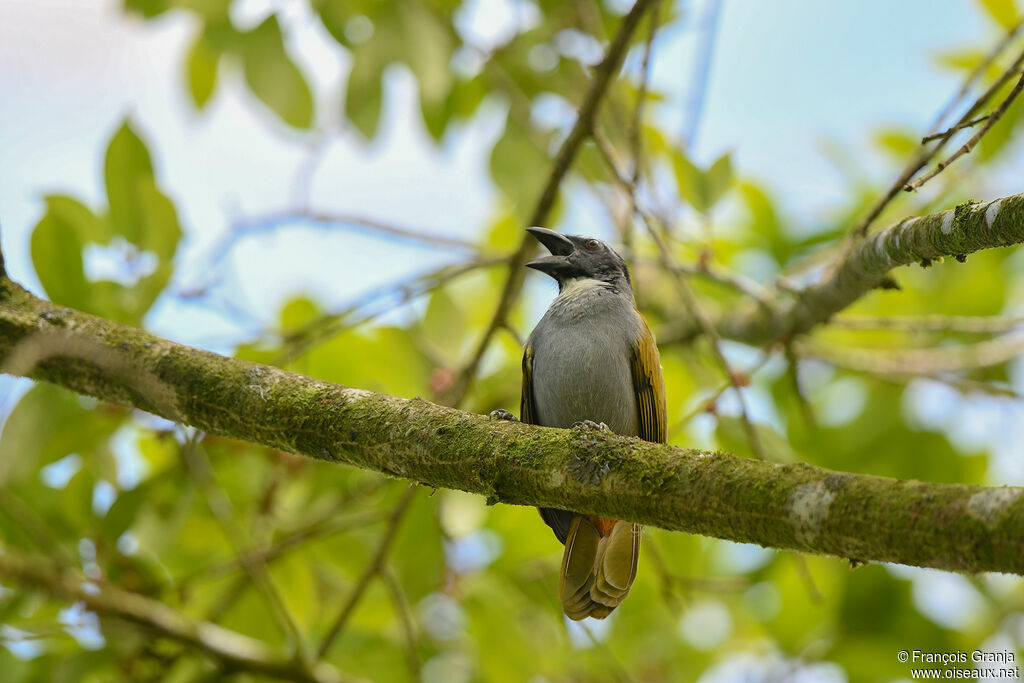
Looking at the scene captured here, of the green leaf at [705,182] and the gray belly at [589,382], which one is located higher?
the green leaf at [705,182]

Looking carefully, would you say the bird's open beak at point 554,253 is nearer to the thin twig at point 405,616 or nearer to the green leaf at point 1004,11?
the thin twig at point 405,616

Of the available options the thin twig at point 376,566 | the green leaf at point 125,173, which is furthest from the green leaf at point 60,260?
the thin twig at point 376,566

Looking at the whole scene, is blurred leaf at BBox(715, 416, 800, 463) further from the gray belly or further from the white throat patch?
the white throat patch

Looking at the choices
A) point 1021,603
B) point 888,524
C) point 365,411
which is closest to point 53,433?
point 365,411

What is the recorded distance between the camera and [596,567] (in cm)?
354

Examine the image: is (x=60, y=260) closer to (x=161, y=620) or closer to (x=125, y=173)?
(x=125, y=173)

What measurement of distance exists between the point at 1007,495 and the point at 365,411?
172cm

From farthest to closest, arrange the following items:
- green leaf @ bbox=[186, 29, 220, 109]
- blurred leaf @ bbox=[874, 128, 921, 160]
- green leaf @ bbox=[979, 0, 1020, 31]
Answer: blurred leaf @ bbox=[874, 128, 921, 160] < green leaf @ bbox=[186, 29, 220, 109] < green leaf @ bbox=[979, 0, 1020, 31]

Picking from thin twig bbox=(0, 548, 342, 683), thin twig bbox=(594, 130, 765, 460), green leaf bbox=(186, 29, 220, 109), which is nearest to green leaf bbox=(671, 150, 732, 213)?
thin twig bbox=(594, 130, 765, 460)

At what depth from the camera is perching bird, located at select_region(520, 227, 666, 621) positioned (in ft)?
11.5

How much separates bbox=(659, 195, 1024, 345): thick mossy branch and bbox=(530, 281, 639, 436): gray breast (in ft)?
2.82

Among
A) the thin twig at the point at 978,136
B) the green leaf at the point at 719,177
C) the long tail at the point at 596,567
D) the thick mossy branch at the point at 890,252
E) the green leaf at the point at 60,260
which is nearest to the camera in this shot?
the thick mossy branch at the point at 890,252

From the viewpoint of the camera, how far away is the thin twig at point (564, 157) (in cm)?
372

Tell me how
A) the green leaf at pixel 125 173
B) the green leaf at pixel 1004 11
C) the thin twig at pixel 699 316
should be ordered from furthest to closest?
the green leaf at pixel 1004 11
the green leaf at pixel 125 173
the thin twig at pixel 699 316
